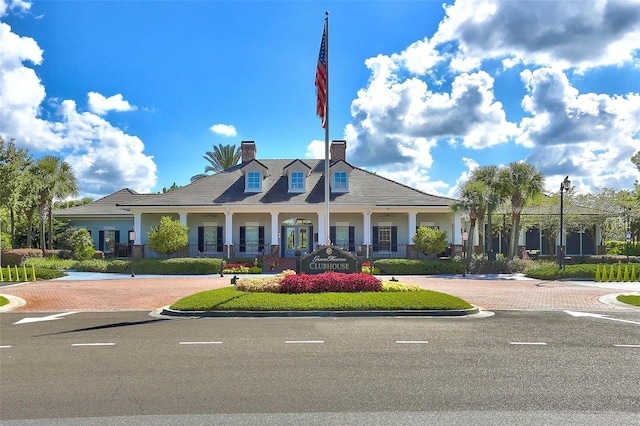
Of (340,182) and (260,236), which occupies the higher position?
(340,182)

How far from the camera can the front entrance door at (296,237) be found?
30875 millimetres

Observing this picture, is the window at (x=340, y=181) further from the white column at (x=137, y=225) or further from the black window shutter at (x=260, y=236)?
the white column at (x=137, y=225)

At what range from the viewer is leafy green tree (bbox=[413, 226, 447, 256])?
27.7 meters

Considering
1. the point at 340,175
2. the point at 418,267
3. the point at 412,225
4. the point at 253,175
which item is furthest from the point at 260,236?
the point at 418,267

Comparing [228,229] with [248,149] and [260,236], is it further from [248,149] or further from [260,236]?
[248,149]

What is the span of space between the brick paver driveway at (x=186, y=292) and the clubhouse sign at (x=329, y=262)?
411 centimetres

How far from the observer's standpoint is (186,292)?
1764 cm

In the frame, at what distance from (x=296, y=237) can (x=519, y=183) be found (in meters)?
14.0

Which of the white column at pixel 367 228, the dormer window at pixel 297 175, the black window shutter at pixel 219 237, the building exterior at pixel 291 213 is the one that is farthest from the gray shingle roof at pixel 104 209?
the white column at pixel 367 228

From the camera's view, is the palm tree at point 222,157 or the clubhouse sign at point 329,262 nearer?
the clubhouse sign at point 329,262

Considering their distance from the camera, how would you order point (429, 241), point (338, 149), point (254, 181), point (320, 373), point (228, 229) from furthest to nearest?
point (338, 149), point (254, 181), point (228, 229), point (429, 241), point (320, 373)

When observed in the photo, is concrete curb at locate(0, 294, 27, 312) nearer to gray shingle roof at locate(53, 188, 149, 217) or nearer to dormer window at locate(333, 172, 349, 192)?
gray shingle roof at locate(53, 188, 149, 217)

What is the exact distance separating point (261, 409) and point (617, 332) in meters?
8.78

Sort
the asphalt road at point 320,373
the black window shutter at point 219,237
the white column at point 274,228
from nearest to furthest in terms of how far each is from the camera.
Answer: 1. the asphalt road at point 320,373
2. the white column at point 274,228
3. the black window shutter at point 219,237
